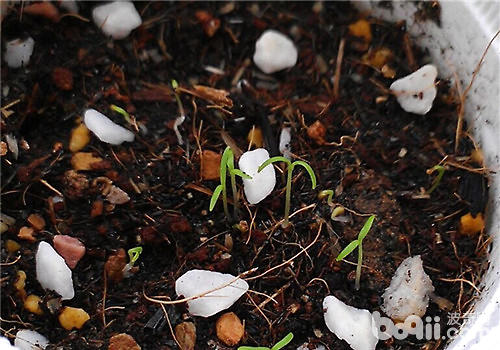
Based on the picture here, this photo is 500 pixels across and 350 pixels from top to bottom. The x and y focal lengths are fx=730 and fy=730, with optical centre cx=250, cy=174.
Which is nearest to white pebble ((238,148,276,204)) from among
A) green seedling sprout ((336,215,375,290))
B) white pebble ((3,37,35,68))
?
green seedling sprout ((336,215,375,290))

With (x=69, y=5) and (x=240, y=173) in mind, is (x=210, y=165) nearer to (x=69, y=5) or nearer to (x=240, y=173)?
(x=240, y=173)

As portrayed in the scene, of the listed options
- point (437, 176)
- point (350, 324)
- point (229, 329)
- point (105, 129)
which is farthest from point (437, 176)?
point (105, 129)

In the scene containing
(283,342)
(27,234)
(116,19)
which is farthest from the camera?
(116,19)

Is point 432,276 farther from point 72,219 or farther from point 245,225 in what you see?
point 72,219

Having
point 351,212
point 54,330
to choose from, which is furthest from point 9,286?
point 351,212

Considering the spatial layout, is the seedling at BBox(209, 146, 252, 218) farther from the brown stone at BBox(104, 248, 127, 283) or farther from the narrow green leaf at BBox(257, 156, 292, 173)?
the brown stone at BBox(104, 248, 127, 283)

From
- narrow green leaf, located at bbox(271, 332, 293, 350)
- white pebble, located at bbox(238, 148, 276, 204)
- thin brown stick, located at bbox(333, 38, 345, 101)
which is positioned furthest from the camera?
thin brown stick, located at bbox(333, 38, 345, 101)
